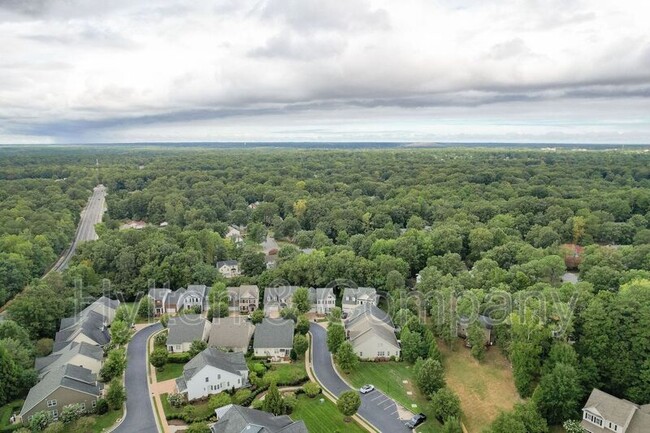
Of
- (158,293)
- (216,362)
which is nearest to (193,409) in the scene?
(216,362)

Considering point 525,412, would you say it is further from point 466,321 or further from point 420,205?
point 420,205

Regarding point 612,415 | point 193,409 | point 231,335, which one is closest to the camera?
point 612,415

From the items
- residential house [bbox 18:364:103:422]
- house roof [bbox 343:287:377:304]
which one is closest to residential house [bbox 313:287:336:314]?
house roof [bbox 343:287:377:304]

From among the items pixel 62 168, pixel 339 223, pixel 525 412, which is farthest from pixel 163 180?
pixel 525 412

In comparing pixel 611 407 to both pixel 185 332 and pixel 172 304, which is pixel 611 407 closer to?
pixel 185 332

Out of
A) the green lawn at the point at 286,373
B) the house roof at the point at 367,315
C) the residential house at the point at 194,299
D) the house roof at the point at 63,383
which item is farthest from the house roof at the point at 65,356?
the house roof at the point at 367,315

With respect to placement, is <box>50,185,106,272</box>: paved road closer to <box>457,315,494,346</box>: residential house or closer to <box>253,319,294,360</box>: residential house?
<box>253,319,294,360</box>: residential house
